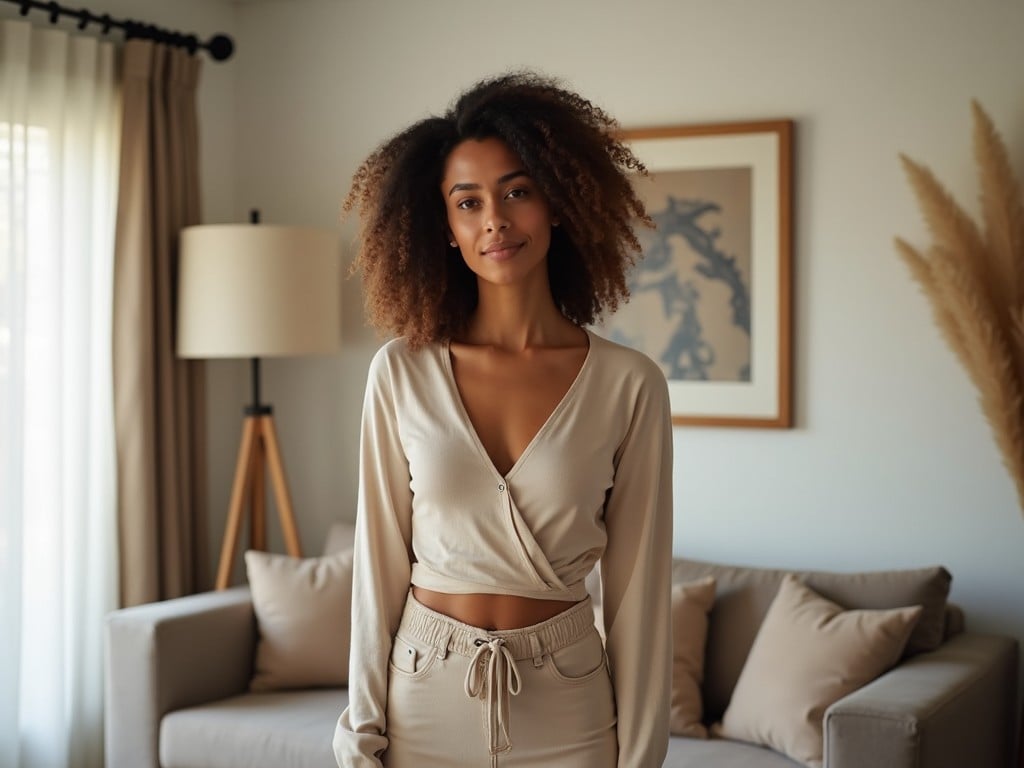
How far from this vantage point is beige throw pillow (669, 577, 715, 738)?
3078 mm

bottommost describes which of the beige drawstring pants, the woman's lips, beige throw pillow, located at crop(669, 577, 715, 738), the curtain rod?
beige throw pillow, located at crop(669, 577, 715, 738)

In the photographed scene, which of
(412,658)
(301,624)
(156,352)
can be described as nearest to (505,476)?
(412,658)

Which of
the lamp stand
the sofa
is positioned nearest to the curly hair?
the sofa

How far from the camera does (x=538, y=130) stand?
1.79 meters

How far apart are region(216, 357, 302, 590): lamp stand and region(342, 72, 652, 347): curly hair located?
6.87ft

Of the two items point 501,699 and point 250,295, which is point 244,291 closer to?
point 250,295

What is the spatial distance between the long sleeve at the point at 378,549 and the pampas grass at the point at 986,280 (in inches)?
71.7

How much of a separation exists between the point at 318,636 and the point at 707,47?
2078 mm

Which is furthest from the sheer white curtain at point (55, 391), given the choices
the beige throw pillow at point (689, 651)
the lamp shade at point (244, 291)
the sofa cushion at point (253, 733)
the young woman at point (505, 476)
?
the young woman at point (505, 476)

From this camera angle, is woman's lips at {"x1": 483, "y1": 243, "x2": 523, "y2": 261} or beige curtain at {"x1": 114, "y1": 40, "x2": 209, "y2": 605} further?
beige curtain at {"x1": 114, "y1": 40, "x2": 209, "y2": 605}

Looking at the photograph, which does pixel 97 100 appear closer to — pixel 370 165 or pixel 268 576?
pixel 268 576

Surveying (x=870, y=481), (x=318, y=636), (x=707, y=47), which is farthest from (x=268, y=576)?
(x=707, y=47)

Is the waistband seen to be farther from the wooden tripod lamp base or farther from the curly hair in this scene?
the wooden tripod lamp base

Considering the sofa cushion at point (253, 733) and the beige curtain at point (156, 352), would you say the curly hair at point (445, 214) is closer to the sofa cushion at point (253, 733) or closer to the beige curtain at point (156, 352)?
the sofa cushion at point (253, 733)
